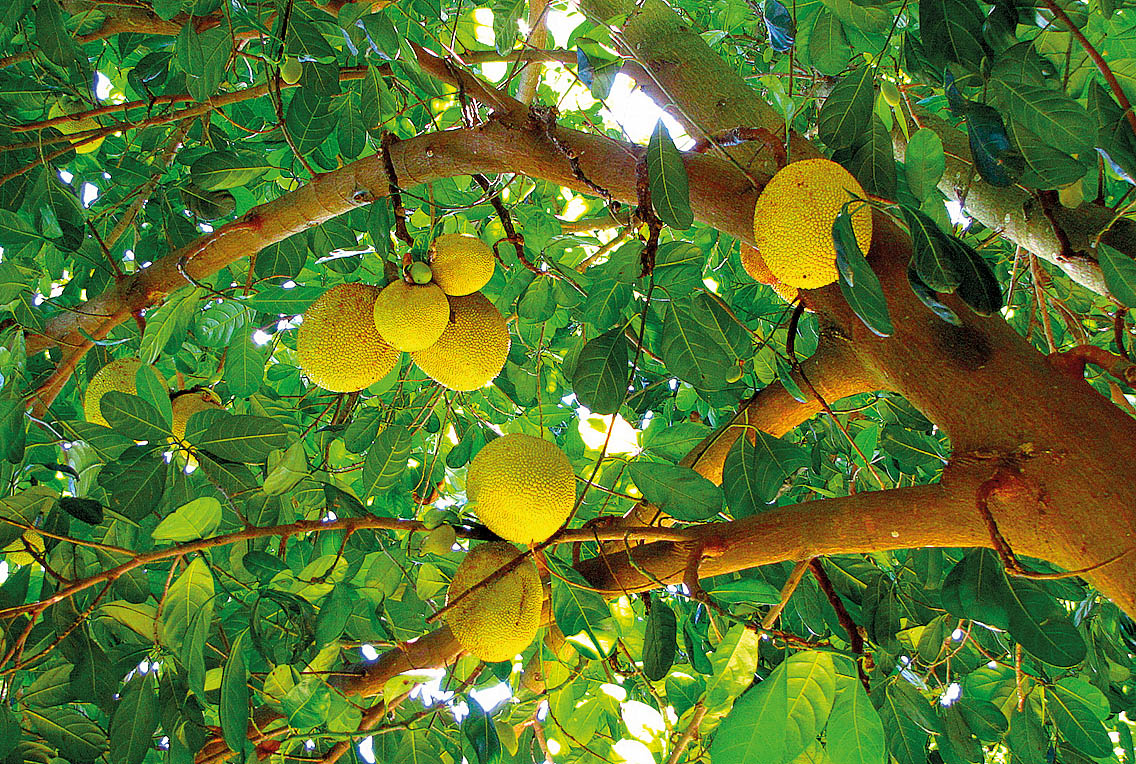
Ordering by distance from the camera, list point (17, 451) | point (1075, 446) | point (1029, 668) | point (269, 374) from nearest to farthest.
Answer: point (1075, 446), point (17, 451), point (1029, 668), point (269, 374)

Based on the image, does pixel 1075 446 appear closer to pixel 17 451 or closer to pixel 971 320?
pixel 971 320

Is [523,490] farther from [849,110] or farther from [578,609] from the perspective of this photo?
[849,110]

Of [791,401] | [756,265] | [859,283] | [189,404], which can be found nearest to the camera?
Answer: [859,283]

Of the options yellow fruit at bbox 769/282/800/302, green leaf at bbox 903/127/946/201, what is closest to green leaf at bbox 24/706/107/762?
yellow fruit at bbox 769/282/800/302

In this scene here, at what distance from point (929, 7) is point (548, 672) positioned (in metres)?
1.00

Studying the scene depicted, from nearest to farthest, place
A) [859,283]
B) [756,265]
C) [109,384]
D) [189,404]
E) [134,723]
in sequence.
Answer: [859,283] → [134,723] → [756,265] → [109,384] → [189,404]

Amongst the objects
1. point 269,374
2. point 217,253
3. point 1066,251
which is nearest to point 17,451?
point 217,253

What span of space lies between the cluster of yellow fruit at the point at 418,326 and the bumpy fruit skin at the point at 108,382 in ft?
1.12

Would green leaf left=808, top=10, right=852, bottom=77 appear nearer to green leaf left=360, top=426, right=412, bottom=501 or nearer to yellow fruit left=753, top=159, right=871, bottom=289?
yellow fruit left=753, top=159, right=871, bottom=289

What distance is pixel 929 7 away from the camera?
825mm

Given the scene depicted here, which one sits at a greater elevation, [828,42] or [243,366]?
[828,42]

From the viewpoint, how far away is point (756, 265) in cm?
105

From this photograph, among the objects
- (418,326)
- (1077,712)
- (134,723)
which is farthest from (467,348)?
(1077,712)

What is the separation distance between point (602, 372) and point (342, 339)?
1.54 ft
